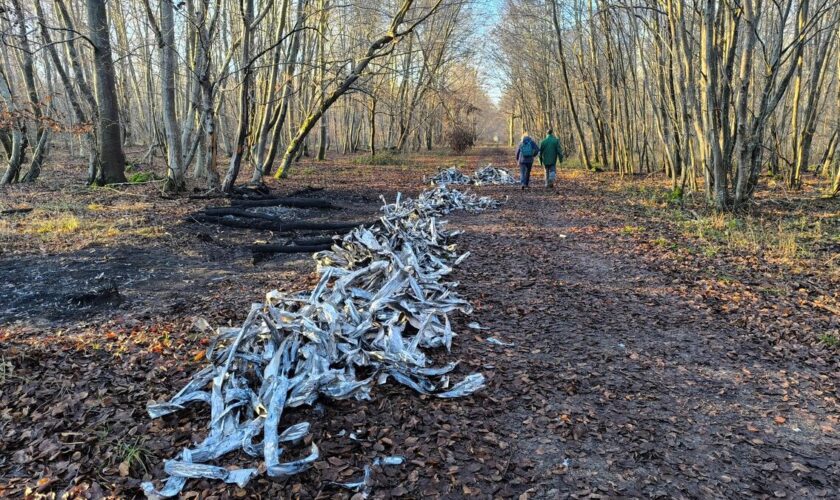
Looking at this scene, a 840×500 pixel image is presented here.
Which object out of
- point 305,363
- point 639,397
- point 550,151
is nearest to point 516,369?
point 639,397

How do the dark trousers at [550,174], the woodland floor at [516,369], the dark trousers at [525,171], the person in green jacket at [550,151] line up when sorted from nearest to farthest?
the woodland floor at [516,369], the person in green jacket at [550,151], the dark trousers at [525,171], the dark trousers at [550,174]

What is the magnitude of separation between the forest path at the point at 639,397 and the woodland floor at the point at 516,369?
0.02m

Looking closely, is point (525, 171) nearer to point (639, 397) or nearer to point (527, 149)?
point (527, 149)

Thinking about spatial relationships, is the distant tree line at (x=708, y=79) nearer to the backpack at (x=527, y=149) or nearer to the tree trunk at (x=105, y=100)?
the backpack at (x=527, y=149)

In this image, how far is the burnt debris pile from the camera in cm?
307

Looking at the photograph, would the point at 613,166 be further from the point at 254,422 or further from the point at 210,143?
the point at 254,422

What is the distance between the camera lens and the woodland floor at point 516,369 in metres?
2.98

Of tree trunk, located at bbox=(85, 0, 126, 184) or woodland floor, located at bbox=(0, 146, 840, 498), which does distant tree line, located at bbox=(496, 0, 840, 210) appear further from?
tree trunk, located at bbox=(85, 0, 126, 184)

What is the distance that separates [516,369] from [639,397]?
0.95m

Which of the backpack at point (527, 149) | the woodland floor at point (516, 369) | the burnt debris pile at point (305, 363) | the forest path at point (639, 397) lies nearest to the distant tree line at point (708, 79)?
the woodland floor at point (516, 369)

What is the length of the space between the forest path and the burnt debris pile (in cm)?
54

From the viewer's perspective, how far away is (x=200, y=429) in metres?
3.26

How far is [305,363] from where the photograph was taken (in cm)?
383

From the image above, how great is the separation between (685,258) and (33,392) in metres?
7.76
